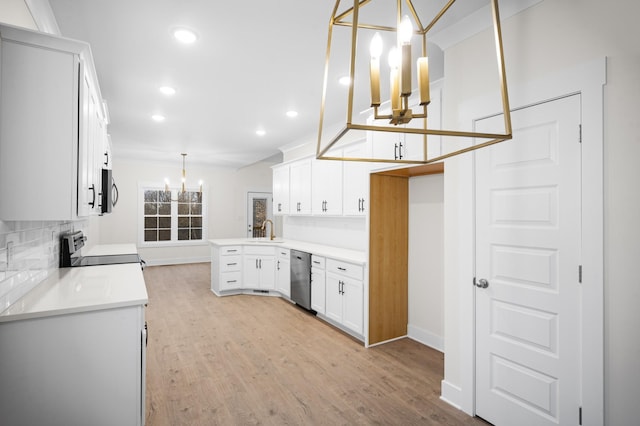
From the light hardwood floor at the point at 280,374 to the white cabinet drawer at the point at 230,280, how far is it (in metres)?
0.82

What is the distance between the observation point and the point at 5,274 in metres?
1.60

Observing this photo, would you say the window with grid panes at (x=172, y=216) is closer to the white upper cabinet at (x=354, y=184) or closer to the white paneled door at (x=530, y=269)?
the white upper cabinet at (x=354, y=184)

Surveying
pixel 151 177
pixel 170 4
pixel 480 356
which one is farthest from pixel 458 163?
pixel 151 177

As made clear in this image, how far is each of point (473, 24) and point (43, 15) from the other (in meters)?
2.74

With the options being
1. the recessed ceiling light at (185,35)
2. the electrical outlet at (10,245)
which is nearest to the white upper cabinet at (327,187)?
the recessed ceiling light at (185,35)

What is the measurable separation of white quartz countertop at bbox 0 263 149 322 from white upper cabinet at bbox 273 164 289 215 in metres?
3.32

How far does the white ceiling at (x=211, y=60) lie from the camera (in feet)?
7.07

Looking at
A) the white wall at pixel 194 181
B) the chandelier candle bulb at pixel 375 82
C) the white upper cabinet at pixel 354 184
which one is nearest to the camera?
the chandelier candle bulb at pixel 375 82

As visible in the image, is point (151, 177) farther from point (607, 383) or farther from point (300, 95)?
point (607, 383)

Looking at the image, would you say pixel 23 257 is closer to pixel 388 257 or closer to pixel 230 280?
pixel 388 257

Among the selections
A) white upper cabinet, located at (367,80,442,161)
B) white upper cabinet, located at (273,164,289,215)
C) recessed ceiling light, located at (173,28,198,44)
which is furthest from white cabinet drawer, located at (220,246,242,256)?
recessed ceiling light, located at (173,28,198,44)

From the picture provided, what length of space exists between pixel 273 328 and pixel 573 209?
3.19 meters

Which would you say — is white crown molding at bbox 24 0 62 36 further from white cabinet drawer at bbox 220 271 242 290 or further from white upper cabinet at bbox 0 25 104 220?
white cabinet drawer at bbox 220 271 242 290

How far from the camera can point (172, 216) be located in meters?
8.49
